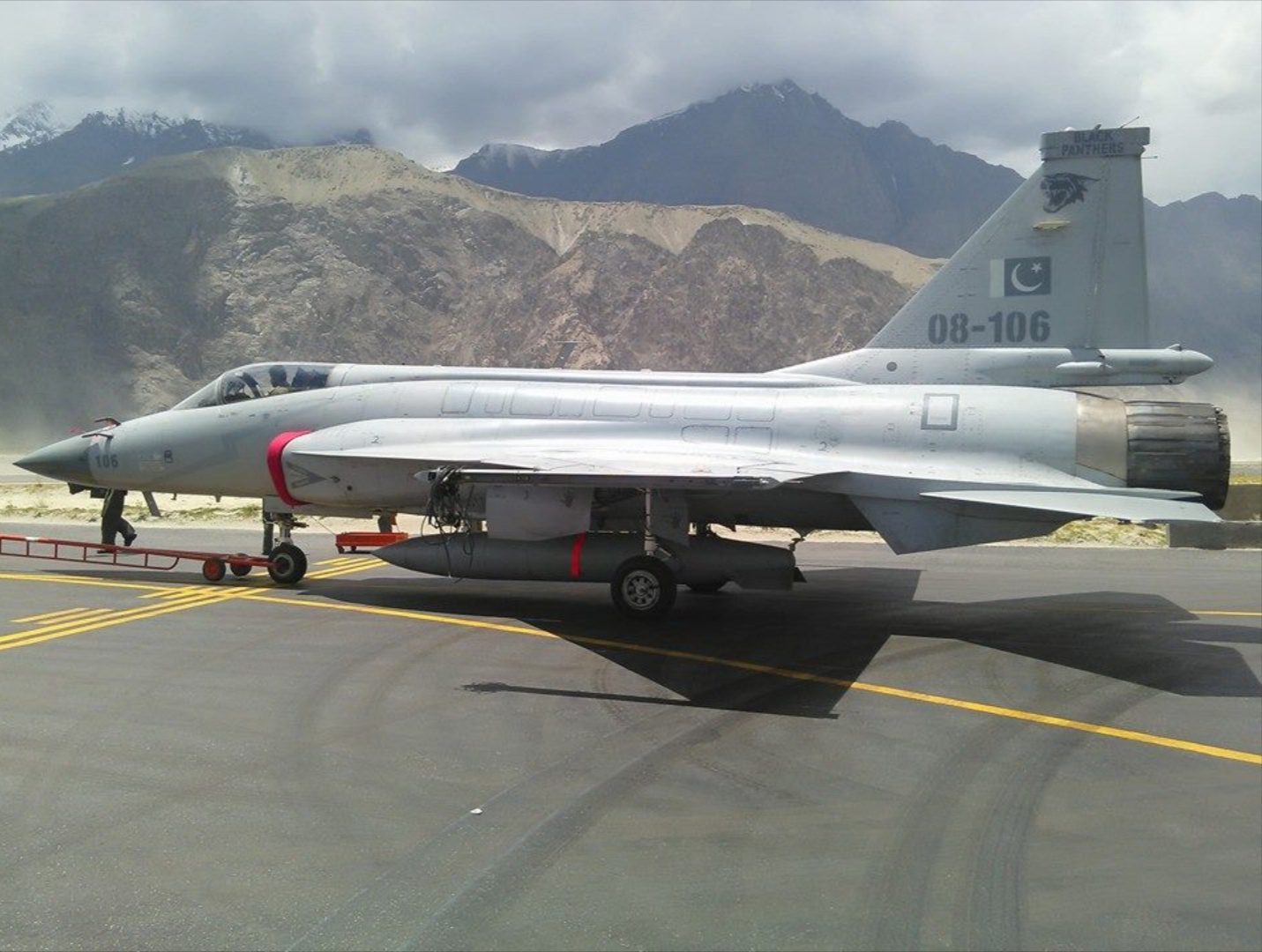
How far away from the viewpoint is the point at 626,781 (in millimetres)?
5902

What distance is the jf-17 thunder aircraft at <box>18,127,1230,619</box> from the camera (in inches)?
407

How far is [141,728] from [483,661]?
2.92 m

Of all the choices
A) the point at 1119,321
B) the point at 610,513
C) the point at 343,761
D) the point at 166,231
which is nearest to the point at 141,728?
the point at 343,761

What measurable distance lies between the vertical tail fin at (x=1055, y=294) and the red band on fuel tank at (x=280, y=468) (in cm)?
726

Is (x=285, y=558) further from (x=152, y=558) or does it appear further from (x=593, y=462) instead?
(x=593, y=462)

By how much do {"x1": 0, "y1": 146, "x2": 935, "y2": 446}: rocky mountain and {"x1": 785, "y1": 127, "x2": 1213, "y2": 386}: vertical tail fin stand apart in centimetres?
5555

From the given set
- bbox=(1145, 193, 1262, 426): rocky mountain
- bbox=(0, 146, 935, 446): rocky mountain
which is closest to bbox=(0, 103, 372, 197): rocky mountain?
bbox=(0, 146, 935, 446): rocky mountain

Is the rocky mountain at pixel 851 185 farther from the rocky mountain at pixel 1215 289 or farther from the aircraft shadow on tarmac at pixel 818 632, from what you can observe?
the aircraft shadow on tarmac at pixel 818 632

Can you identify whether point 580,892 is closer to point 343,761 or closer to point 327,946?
point 327,946

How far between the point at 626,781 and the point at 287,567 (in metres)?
8.62

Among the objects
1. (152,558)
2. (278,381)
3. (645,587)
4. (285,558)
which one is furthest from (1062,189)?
(152,558)

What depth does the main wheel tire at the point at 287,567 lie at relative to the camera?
13211 mm

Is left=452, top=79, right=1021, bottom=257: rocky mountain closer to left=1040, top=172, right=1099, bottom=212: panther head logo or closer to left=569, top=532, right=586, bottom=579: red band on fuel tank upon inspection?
left=1040, top=172, right=1099, bottom=212: panther head logo

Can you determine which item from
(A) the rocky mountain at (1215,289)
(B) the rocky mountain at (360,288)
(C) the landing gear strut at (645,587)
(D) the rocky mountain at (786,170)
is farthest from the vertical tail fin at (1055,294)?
(D) the rocky mountain at (786,170)
